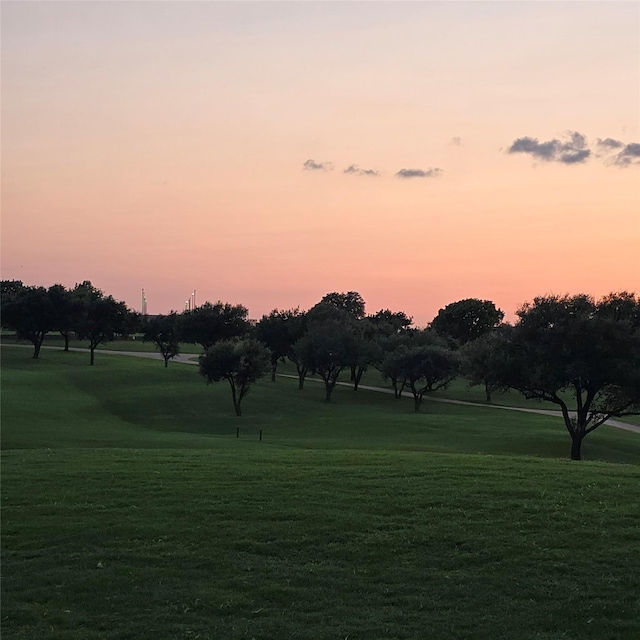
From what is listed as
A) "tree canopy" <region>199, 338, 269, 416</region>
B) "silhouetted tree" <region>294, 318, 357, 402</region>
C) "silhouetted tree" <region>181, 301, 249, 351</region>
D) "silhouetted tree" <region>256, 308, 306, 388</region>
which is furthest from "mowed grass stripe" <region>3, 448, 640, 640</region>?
"silhouetted tree" <region>181, 301, 249, 351</region>

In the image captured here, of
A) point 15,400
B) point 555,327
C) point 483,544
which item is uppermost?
point 555,327

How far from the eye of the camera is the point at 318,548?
13.2m

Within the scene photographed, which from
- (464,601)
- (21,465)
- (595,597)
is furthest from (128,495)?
(595,597)

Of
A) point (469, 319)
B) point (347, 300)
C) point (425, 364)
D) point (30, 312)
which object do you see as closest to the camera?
point (425, 364)

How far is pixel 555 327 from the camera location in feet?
133

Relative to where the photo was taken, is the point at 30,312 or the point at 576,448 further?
the point at 30,312

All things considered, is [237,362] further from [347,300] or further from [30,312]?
[347,300]

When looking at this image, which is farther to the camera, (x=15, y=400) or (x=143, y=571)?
(x=15, y=400)

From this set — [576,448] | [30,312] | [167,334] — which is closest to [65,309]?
[30,312]

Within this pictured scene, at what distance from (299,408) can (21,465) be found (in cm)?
4560

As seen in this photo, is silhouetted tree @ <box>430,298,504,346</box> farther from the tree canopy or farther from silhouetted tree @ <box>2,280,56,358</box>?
the tree canopy

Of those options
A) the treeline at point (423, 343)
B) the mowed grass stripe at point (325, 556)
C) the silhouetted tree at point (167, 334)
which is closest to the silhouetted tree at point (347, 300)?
A: the treeline at point (423, 343)

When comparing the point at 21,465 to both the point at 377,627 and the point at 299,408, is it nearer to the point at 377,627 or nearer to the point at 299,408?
the point at 377,627

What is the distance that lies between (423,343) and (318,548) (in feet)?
243
